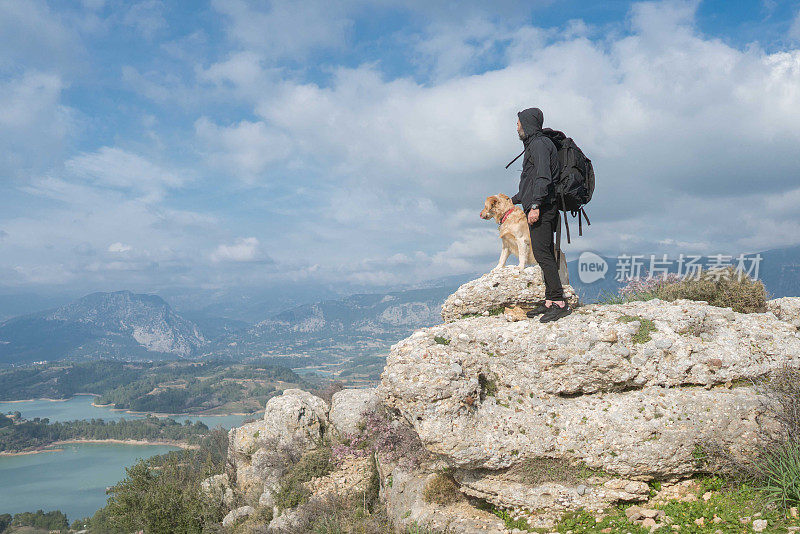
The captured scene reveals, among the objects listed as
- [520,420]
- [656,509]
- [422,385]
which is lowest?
[656,509]

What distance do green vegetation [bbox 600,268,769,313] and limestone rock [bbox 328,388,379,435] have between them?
9907 millimetres

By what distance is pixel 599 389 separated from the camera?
26.2 ft

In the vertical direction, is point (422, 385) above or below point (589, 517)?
above

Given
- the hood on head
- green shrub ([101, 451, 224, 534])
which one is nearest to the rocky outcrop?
the hood on head

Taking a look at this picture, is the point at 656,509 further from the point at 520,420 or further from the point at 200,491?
the point at 200,491

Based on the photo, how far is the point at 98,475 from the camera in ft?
450

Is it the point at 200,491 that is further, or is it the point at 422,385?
the point at 200,491

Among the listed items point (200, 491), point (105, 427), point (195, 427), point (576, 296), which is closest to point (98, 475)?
point (195, 427)

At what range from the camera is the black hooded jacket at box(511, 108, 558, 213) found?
781 centimetres

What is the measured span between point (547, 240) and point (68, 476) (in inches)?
7404

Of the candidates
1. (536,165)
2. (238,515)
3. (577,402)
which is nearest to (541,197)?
(536,165)

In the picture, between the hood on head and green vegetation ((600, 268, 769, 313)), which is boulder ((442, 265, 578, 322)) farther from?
green vegetation ((600, 268, 769, 313))

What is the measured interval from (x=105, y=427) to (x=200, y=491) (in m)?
199

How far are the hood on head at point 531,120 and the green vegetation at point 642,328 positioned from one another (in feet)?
13.8
